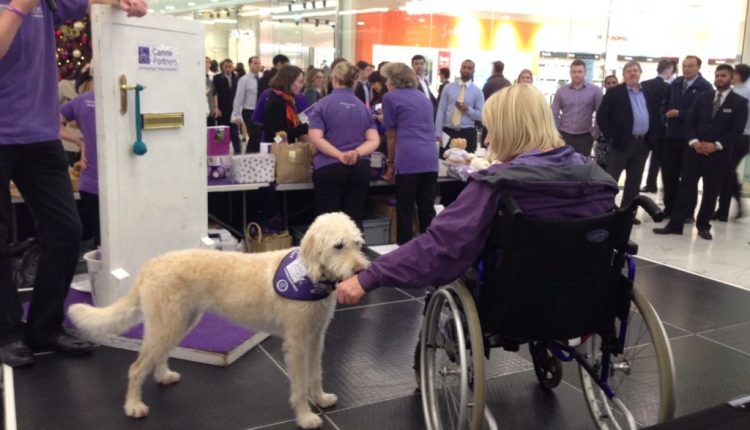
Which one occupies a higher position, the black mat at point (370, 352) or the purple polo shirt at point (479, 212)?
the purple polo shirt at point (479, 212)

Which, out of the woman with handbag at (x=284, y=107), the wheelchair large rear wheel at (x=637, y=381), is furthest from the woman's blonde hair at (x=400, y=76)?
the wheelchair large rear wheel at (x=637, y=381)

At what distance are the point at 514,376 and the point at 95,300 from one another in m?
2.27

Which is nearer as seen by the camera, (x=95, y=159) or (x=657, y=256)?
(x=95, y=159)

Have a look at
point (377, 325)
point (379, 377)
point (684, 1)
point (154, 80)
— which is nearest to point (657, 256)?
point (377, 325)

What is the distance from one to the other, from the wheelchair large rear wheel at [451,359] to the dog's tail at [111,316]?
3.86 ft

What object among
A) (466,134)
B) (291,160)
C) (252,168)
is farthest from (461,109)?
(252,168)

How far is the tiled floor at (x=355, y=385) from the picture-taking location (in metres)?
2.69

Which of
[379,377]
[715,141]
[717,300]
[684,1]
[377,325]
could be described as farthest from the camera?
[684,1]

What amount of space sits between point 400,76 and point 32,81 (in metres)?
2.79

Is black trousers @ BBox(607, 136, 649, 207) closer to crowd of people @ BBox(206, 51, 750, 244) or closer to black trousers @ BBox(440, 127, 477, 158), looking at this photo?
crowd of people @ BBox(206, 51, 750, 244)

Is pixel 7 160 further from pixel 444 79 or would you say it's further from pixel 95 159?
pixel 444 79

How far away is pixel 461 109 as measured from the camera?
750 cm

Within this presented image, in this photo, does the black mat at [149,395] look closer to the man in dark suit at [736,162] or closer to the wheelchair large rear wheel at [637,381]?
the wheelchair large rear wheel at [637,381]

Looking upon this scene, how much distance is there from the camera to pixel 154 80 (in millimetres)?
3473
